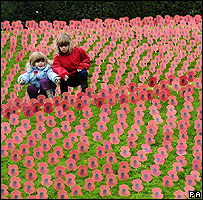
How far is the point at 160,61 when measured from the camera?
8992 millimetres

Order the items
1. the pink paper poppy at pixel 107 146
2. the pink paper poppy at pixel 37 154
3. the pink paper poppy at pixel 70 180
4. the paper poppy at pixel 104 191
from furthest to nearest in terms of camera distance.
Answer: the pink paper poppy at pixel 107 146
the pink paper poppy at pixel 37 154
the pink paper poppy at pixel 70 180
the paper poppy at pixel 104 191

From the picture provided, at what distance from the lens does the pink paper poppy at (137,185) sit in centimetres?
515

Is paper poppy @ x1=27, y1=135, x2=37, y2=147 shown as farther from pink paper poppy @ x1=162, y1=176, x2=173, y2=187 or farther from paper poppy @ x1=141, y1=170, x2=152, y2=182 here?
pink paper poppy @ x1=162, y1=176, x2=173, y2=187

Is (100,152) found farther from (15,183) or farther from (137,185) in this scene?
(15,183)

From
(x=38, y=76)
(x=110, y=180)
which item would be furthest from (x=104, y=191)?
(x=38, y=76)

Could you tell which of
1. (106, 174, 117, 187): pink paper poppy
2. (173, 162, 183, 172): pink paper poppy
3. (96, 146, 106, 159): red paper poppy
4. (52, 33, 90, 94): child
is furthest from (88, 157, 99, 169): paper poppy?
(52, 33, 90, 94): child

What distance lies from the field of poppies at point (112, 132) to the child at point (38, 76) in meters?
0.23

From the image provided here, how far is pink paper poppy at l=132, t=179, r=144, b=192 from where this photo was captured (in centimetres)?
515

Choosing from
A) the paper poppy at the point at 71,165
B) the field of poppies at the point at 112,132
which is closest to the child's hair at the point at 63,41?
the field of poppies at the point at 112,132

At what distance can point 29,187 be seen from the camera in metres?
5.12

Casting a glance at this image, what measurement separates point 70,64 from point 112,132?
1583 millimetres

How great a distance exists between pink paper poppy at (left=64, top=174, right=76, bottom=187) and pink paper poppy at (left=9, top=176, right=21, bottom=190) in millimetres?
539

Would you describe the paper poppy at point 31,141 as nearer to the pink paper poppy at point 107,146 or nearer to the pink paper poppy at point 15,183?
the pink paper poppy at point 15,183

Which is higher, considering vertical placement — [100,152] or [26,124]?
[26,124]
